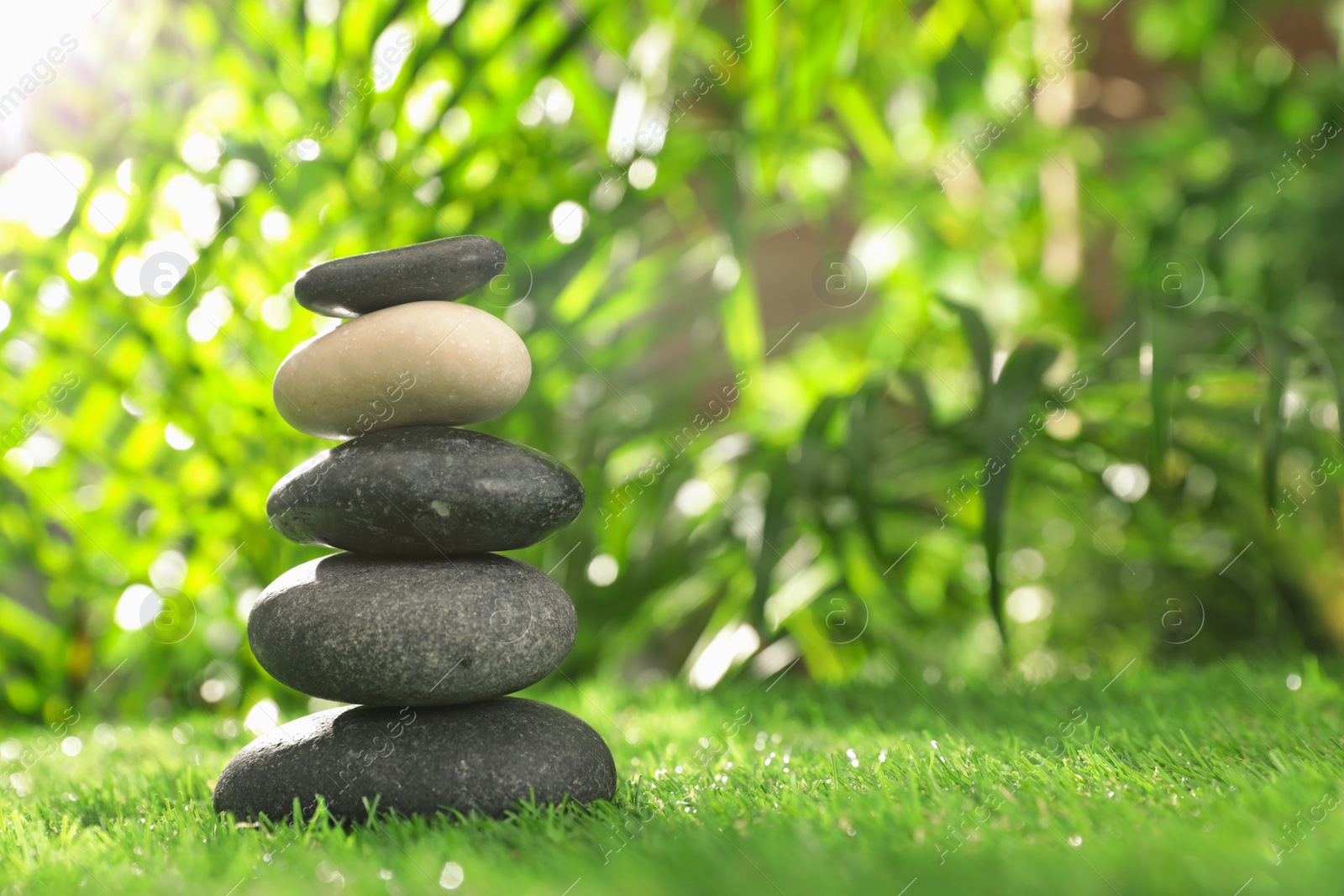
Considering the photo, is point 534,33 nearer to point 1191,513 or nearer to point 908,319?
point 908,319

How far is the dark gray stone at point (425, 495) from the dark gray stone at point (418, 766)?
143mm

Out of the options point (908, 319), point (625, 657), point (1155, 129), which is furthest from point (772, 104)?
point (1155, 129)

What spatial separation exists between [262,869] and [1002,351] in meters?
1.41

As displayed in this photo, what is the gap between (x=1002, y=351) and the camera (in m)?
1.61

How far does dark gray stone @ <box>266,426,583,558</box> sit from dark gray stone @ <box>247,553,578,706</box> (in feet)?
0.09

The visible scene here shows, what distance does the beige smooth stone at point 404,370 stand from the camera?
738 millimetres

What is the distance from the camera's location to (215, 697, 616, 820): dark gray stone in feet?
2.23
